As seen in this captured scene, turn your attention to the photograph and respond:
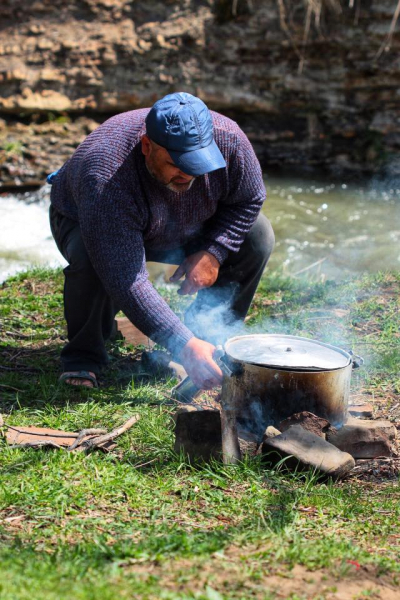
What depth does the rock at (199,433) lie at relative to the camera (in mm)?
3104

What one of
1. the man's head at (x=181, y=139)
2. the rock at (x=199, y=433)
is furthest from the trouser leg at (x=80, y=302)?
the rock at (x=199, y=433)

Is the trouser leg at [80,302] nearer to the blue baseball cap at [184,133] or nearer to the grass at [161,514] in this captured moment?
the grass at [161,514]

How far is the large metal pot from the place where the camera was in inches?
128

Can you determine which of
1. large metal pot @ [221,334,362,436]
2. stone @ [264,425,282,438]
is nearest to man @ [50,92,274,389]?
large metal pot @ [221,334,362,436]

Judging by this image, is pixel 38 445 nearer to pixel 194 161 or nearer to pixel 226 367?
pixel 226 367

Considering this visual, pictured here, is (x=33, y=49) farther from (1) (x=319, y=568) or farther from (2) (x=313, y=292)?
(1) (x=319, y=568)

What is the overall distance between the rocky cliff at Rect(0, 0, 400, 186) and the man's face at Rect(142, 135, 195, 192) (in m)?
6.53

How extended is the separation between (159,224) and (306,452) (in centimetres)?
139

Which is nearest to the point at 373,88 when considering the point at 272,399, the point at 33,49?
the point at 33,49

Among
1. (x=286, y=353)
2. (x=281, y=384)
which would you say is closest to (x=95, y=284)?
(x=286, y=353)

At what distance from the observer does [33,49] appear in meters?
9.81

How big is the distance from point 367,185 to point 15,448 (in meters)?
7.91

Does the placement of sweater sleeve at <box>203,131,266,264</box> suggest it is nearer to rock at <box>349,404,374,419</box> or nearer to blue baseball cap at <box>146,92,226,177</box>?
blue baseball cap at <box>146,92,226,177</box>

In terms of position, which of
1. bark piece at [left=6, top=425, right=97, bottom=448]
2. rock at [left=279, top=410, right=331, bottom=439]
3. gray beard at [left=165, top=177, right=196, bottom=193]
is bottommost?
bark piece at [left=6, top=425, right=97, bottom=448]
